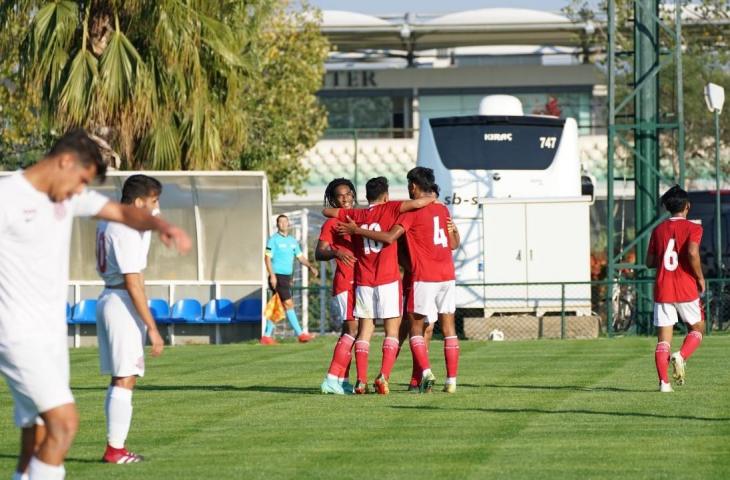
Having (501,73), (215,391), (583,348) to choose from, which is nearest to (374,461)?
(215,391)

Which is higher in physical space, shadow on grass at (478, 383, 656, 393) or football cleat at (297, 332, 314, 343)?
shadow on grass at (478, 383, 656, 393)

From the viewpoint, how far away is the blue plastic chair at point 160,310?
91.2 ft

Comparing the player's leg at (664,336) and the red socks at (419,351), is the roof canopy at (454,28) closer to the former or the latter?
the player's leg at (664,336)

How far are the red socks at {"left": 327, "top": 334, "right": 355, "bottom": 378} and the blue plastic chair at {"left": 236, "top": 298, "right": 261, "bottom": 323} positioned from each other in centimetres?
1282

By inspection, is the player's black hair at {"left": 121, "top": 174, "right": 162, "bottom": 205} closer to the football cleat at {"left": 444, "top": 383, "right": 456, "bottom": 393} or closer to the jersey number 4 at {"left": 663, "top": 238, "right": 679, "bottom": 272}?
the football cleat at {"left": 444, "top": 383, "right": 456, "bottom": 393}

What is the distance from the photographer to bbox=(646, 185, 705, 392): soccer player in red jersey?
15.2m

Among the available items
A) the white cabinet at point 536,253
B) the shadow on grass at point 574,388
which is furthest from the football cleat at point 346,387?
the white cabinet at point 536,253

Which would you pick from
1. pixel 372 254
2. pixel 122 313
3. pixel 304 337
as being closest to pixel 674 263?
pixel 372 254

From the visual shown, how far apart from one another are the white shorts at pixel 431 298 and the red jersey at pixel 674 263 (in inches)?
78.9

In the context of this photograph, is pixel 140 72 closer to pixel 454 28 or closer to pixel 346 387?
pixel 346 387

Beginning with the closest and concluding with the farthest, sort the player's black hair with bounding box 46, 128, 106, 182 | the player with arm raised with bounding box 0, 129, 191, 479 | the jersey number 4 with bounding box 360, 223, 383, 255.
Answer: the player with arm raised with bounding box 0, 129, 191, 479, the player's black hair with bounding box 46, 128, 106, 182, the jersey number 4 with bounding box 360, 223, 383, 255

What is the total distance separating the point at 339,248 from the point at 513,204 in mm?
14343

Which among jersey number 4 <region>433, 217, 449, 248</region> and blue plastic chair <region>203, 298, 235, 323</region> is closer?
jersey number 4 <region>433, 217, 449, 248</region>

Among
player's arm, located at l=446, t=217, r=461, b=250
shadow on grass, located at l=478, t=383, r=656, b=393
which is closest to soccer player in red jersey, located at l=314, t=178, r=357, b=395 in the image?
player's arm, located at l=446, t=217, r=461, b=250
